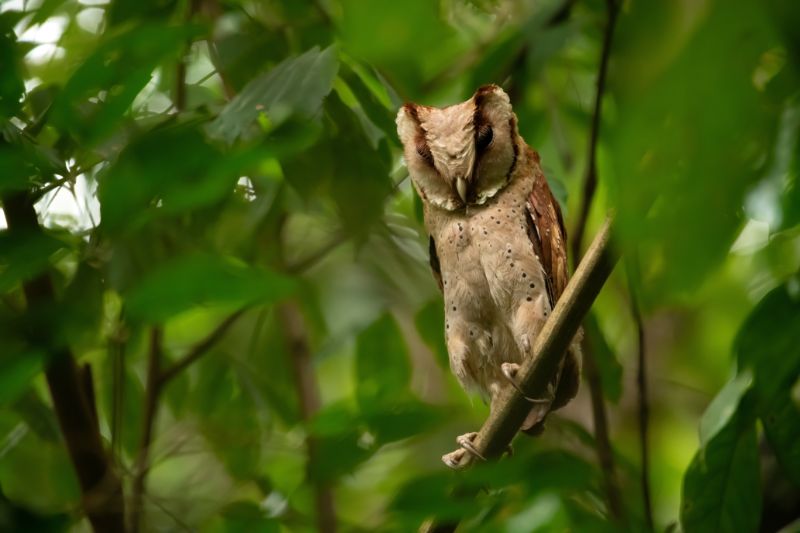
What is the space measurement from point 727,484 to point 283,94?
0.92 metres

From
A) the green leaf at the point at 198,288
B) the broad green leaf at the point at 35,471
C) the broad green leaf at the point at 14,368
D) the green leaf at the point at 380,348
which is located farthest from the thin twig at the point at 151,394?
the green leaf at the point at 198,288

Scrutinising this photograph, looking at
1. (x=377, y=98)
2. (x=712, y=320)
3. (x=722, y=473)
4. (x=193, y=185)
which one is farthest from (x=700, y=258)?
(x=712, y=320)

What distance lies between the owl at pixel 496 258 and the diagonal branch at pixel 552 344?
1.47 ft

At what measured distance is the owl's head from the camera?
1.91 metres

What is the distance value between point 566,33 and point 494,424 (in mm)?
803

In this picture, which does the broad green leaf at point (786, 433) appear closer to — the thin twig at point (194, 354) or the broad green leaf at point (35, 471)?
the thin twig at point (194, 354)

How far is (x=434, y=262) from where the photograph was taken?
238 centimetres

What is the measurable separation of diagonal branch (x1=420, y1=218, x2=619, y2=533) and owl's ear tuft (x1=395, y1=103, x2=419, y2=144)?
54 cm

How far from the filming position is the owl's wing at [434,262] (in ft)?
7.73

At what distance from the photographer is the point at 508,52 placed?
1.98 m

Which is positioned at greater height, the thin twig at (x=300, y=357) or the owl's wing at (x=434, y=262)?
the owl's wing at (x=434, y=262)

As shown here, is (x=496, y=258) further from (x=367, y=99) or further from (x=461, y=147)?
(x=367, y=99)

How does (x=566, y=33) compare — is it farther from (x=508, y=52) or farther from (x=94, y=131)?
(x=94, y=131)

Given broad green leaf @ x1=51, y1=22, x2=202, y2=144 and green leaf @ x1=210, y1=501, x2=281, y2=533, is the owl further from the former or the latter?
broad green leaf @ x1=51, y1=22, x2=202, y2=144
